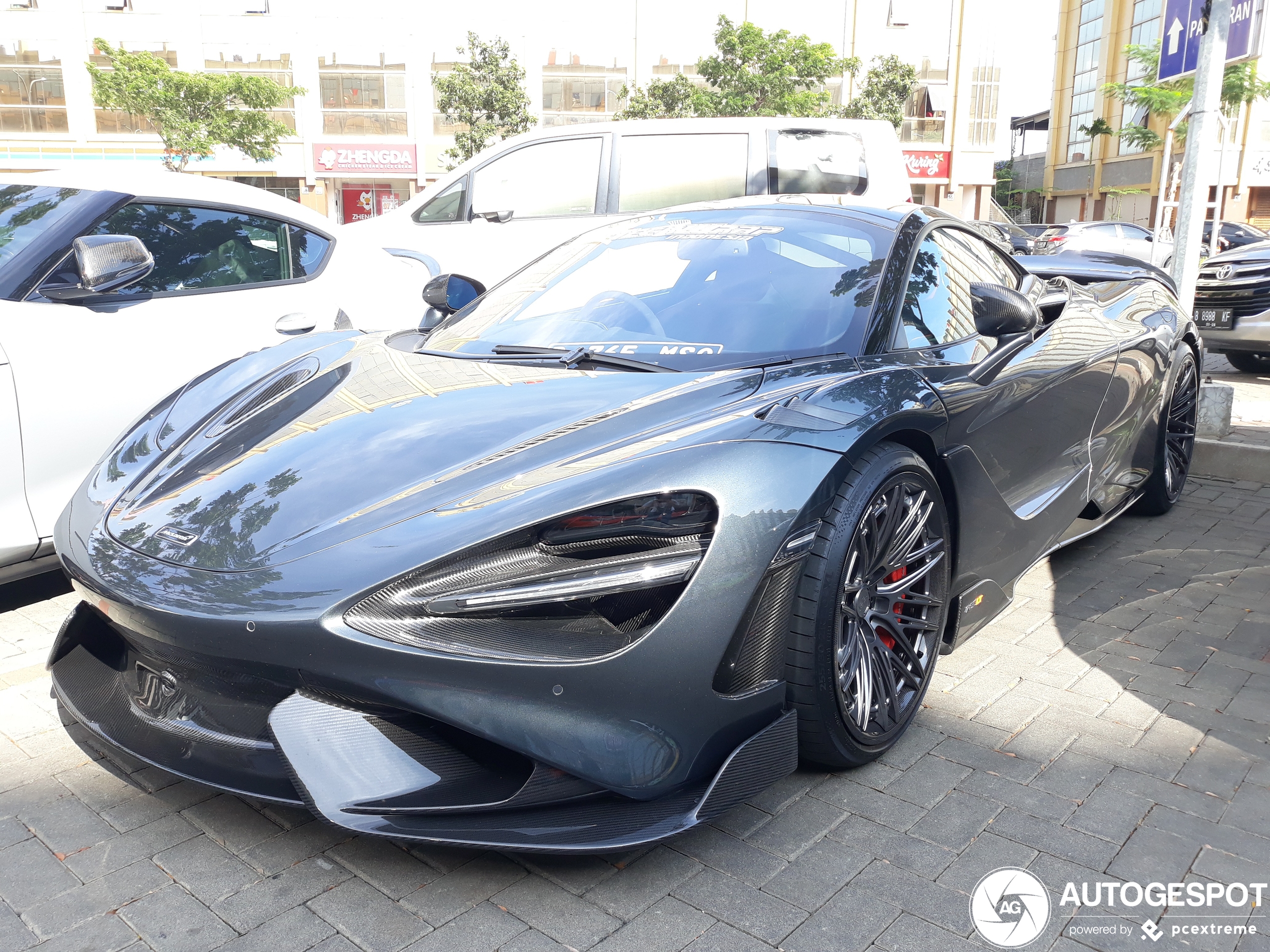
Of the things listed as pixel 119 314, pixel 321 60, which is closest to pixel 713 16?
pixel 321 60

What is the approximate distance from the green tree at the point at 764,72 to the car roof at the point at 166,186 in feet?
99.0

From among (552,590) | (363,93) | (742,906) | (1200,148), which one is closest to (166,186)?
(552,590)

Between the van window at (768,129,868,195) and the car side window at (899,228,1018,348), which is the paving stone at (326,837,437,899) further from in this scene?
the van window at (768,129,868,195)

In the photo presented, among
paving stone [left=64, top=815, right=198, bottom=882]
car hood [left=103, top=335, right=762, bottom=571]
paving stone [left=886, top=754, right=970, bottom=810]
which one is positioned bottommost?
paving stone [left=886, top=754, right=970, bottom=810]

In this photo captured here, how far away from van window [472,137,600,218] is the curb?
380 centimetres

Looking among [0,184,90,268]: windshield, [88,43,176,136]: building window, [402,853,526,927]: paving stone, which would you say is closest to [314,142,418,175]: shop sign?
[88,43,176,136]: building window

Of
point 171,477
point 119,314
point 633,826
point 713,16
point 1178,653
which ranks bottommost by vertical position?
point 1178,653

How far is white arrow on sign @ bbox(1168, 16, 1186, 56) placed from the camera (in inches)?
267

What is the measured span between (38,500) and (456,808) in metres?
2.23

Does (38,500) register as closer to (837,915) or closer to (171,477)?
(171,477)

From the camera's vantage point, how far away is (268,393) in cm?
292

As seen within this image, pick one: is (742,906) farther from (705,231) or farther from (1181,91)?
(1181,91)

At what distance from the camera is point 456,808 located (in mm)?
1875

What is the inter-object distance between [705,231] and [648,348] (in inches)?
26.3
